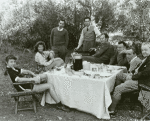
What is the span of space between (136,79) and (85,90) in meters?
0.93

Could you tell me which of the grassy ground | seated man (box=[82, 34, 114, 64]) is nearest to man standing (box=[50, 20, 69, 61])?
seated man (box=[82, 34, 114, 64])

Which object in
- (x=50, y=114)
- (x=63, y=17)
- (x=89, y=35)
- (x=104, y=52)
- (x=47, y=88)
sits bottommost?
(x=50, y=114)

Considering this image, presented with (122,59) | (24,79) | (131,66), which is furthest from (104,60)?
(24,79)

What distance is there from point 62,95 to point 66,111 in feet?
1.10

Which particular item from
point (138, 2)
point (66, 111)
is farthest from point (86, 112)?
point (138, 2)

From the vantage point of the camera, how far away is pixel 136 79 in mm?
3900

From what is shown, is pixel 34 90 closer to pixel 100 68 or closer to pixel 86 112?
pixel 86 112

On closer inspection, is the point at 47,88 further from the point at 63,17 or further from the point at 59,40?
the point at 63,17

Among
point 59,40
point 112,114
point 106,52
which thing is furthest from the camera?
point 59,40

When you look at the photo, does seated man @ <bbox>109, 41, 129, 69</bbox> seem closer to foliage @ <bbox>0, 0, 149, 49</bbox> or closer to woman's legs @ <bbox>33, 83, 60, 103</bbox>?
woman's legs @ <bbox>33, 83, 60, 103</bbox>

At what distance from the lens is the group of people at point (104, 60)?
394 cm

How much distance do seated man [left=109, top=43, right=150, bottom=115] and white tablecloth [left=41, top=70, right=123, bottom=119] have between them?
185 millimetres

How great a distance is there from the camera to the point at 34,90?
166 inches

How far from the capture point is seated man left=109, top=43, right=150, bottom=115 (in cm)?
381
